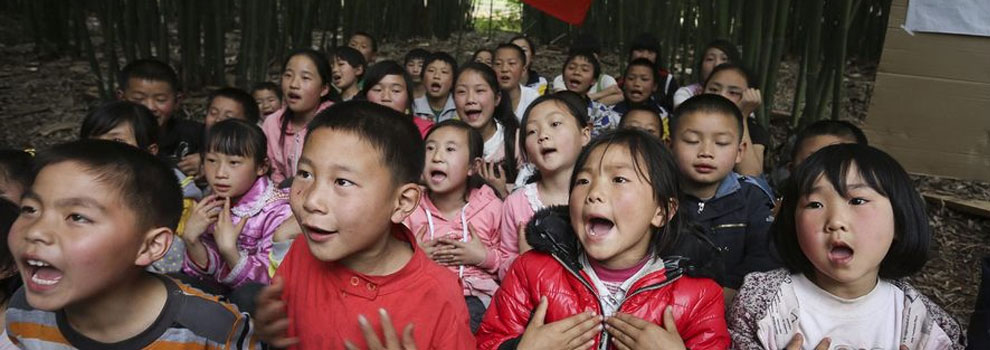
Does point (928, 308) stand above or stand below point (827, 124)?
below

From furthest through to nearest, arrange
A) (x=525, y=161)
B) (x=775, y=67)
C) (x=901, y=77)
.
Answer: (x=775, y=67) < (x=901, y=77) < (x=525, y=161)

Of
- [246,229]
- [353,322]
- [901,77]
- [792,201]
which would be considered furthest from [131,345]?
[901,77]

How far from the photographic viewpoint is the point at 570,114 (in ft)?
8.16

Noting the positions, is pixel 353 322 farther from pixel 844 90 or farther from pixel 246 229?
pixel 844 90

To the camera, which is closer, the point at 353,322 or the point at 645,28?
the point at 353,322

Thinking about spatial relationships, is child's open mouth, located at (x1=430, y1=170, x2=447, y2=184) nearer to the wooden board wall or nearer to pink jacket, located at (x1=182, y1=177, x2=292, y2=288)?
pink jacket, located at (x1=182, y1=177, x2=292, y2=288)

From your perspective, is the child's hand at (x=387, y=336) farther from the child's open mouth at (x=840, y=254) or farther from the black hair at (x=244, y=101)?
the black hair at (x=244, y=101)

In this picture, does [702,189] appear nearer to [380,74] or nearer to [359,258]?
[359,258]

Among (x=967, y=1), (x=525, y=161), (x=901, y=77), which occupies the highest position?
(x=967, y=1)

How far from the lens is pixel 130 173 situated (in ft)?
4.29

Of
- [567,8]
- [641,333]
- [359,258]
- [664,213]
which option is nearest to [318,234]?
[359,258]

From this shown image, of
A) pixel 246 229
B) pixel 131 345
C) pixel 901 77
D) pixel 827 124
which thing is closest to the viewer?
pixel 131 345

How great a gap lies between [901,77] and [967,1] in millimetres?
393

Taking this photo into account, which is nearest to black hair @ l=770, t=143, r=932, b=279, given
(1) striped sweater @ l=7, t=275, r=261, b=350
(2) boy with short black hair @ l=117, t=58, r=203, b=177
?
(1) striped sweater @ l=7, t=275, r=261, b=350
